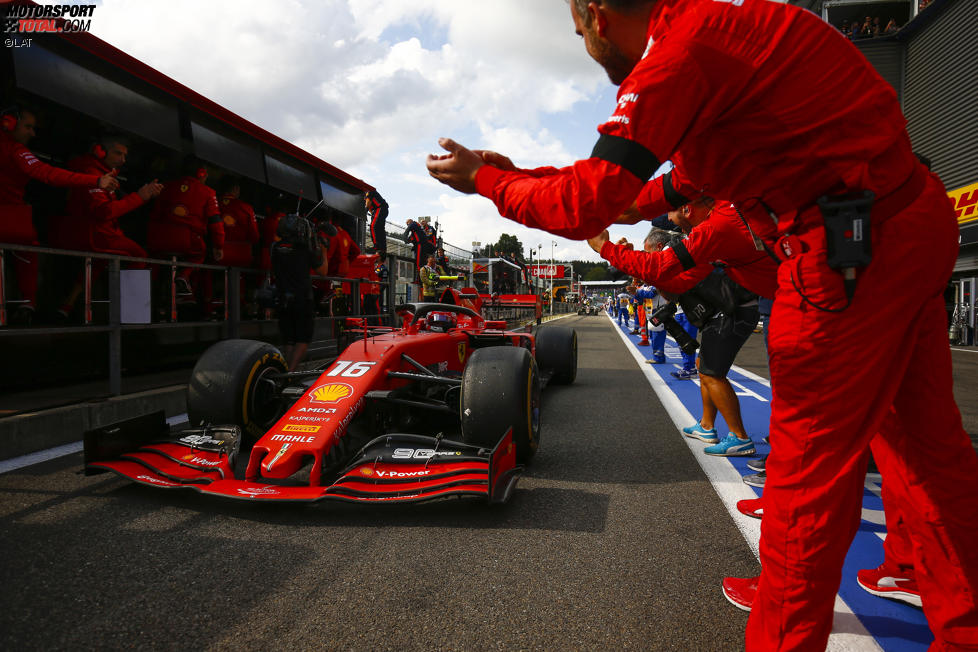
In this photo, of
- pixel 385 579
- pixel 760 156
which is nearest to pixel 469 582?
pixel 385 579

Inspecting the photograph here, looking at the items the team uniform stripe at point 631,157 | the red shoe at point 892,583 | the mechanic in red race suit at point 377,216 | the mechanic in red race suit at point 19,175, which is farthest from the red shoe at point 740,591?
the mechanic in red race suit at point 377,216

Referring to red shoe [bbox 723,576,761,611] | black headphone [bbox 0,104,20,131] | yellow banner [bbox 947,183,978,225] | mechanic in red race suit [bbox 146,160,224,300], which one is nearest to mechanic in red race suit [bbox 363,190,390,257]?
mechanic in red race suit [bbox 146,160,224,300]

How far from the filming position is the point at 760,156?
1311mm

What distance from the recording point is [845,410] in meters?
1.25

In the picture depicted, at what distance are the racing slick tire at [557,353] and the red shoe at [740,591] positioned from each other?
14.1ft

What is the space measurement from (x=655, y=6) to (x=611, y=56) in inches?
5.7

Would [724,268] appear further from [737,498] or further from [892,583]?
[892,583]

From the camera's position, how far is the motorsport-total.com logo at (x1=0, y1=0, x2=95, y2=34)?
3873mm

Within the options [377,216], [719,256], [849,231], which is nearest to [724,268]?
[719,256]

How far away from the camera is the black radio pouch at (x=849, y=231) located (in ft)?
3.95

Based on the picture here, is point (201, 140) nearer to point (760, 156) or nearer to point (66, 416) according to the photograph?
point (66, 416)

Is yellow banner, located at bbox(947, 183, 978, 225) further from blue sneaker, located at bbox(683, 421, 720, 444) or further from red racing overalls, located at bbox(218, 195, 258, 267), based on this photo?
red racing overalls, located at bbox(218, 195, 258, 267)

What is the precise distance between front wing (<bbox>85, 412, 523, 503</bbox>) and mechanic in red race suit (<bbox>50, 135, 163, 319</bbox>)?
2.79 meters

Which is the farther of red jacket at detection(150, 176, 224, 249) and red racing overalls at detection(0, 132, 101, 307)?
red jacket at detection(150, 176, 224, 249)
